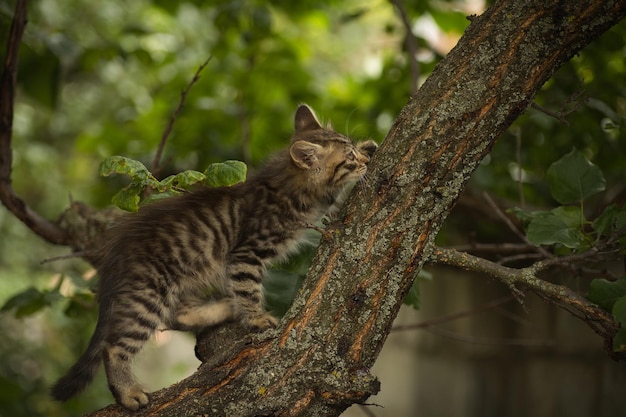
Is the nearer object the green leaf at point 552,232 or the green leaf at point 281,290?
the green leaf at point 552,232

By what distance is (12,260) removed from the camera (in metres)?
7.92

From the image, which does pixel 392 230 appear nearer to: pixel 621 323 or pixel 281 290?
pixel 621 323

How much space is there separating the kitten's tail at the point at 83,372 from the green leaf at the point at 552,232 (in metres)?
1.59

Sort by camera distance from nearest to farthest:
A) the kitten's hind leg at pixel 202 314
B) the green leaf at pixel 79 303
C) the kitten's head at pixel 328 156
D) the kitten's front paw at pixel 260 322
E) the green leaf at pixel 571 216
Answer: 1. the green leaf at pixel 571 216
2. the kitten's front paw at pixel 260 322
3. the kitten's hind leg at pixel 202 314
4. the kitten's head at pixel 328 156
5. the green leaf at pixel 79 303

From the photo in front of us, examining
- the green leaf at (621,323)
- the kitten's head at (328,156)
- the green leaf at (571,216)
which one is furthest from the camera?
the kitten's head at (328,156)

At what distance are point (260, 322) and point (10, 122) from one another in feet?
4.73

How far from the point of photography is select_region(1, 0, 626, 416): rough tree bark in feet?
6.36

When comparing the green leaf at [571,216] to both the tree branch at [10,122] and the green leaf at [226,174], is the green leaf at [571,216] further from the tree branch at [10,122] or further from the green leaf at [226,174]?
the tree branch at [10,122]

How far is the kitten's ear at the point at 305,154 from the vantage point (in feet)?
9.94

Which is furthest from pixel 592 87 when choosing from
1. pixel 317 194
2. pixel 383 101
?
pixel 317 194

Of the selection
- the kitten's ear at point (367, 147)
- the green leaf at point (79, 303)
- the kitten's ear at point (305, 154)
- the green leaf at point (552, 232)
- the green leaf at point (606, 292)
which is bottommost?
the green leaf at point (79, 303)

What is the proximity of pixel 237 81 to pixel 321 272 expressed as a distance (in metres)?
2.39

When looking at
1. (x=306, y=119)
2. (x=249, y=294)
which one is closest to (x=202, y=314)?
(x=249, y=294)

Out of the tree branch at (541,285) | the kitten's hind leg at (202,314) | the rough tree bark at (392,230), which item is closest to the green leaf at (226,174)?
the rough tree bark at (392,230)
